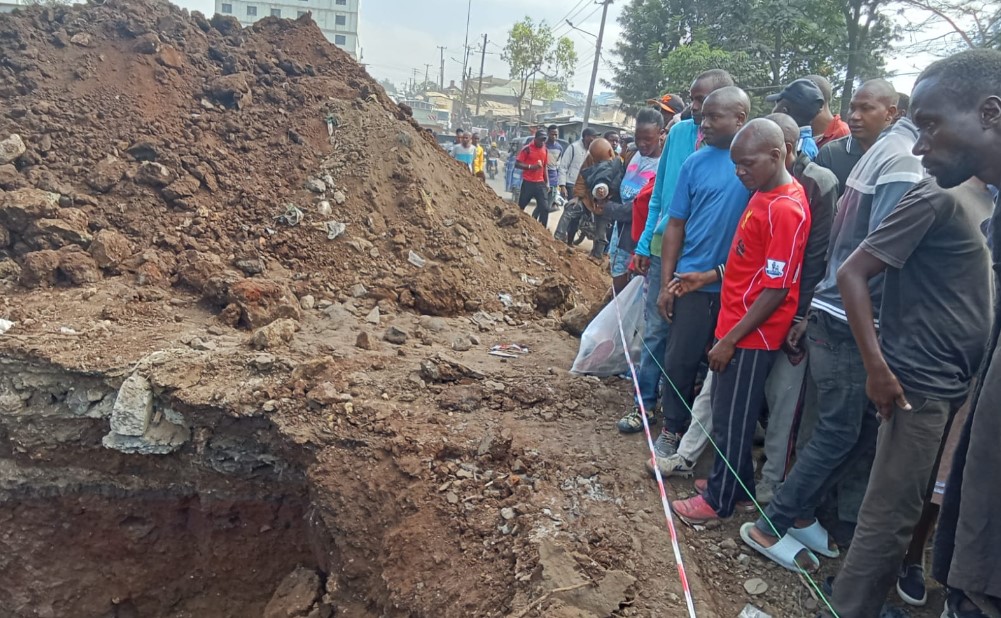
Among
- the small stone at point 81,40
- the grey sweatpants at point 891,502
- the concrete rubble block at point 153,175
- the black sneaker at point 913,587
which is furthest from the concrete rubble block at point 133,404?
the small stone at point 81,40

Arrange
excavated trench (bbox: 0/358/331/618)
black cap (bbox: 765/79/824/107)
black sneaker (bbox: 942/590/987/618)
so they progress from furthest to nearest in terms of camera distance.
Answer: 1. excavated trench (bbox: 0/358/331/618)
2. black cap (bbox: 765/79/824/107)
3. black sneaker (bbox: 942/590/987/618)

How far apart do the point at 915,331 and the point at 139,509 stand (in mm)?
4659

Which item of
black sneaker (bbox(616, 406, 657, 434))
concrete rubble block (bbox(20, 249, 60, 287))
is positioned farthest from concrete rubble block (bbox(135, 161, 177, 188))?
black sneaker (bbox(616, 406, 657, 434))

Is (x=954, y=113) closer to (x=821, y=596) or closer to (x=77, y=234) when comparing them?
(x=821, y=596)

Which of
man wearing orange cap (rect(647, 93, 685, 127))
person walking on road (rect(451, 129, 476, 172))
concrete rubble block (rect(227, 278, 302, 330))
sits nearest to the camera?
concrete rubble block (rect(227, 278, 302, 330))

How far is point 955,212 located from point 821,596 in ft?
4.49

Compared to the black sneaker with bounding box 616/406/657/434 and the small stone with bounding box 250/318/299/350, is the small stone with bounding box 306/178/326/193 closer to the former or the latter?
the small stone with bounding box 250/318/299/350

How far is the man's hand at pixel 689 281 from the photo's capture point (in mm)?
2996

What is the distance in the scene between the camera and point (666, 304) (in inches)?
124

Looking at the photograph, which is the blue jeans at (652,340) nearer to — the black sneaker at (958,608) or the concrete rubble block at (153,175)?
the black sneaker at (958,608)

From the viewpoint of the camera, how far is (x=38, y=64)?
6926 millimetres

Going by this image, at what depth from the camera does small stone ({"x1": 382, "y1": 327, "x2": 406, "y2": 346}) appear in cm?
486

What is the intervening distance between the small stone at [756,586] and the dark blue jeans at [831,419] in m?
0.28

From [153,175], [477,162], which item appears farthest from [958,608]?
[477,162]
